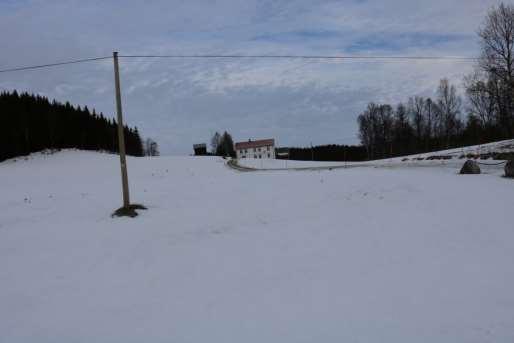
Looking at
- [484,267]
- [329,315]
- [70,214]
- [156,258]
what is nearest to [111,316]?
[156,258]

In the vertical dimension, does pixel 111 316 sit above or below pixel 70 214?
below

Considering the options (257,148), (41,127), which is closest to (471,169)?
(41,127)

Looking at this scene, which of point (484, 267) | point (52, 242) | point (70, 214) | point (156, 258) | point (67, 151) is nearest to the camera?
point (484, 267)

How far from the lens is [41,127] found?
45.5 metres

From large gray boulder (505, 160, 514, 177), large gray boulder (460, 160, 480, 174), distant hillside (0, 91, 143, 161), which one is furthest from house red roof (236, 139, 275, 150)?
large gray boulder (505, 160, 514, 177)

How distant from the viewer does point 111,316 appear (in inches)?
210

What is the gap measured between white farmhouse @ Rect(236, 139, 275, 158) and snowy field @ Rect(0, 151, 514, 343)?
87.3 metres

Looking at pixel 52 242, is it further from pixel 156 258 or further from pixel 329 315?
pixel 329 315

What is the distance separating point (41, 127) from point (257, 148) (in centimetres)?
6389

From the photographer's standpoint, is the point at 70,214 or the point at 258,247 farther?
the point at 70,214

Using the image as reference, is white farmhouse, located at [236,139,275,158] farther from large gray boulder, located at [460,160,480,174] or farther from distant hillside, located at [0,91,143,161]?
large gray boulder, located at [460,160,480,174]

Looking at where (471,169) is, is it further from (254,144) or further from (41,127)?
(254,144)

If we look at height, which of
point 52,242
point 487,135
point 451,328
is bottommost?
point 451,328

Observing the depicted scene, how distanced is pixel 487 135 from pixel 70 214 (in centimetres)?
6807
